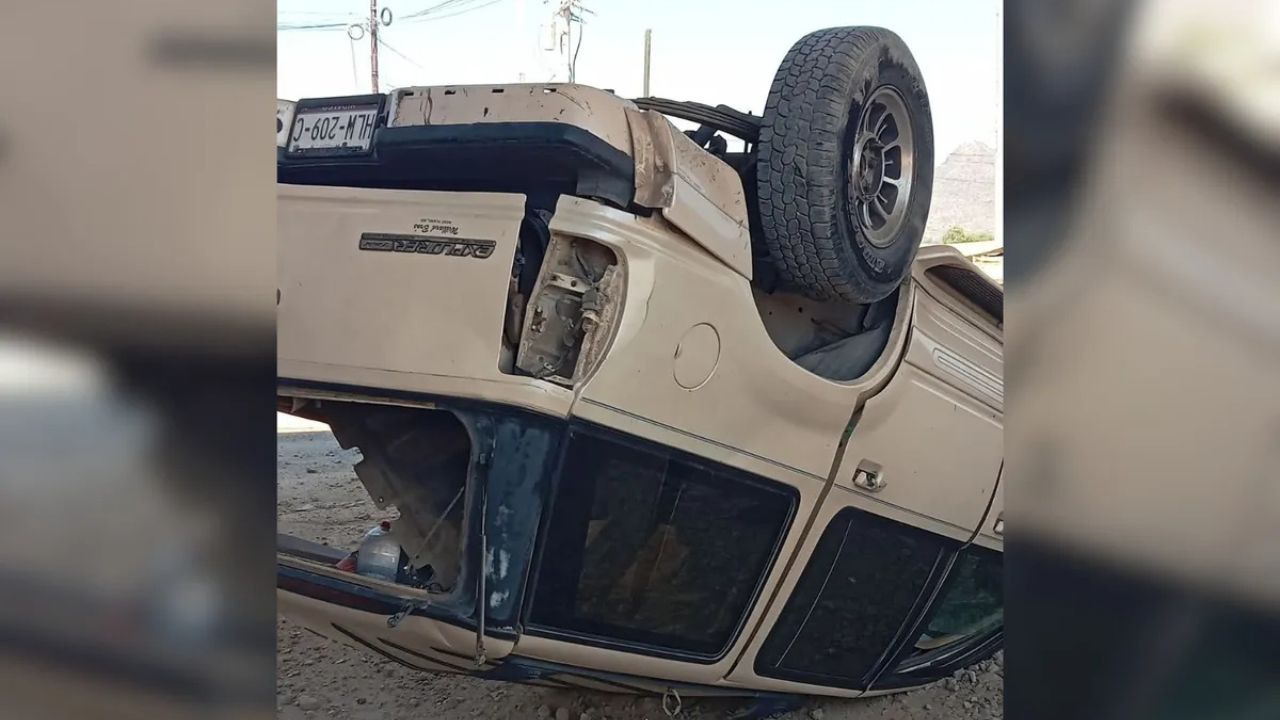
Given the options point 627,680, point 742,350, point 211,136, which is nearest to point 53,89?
point 211,136

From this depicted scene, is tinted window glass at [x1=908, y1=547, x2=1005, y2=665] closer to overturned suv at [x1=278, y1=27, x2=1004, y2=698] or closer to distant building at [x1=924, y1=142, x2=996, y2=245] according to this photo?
overturned suv at [x1=278, y1=27, x2=1004, y2=698]

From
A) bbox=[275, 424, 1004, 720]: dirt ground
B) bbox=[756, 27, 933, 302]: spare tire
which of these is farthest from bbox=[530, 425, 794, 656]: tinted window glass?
bbox=[275, 424, 1004, 720]: dirt ground

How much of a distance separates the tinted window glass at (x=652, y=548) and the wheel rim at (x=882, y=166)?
0.83 meters

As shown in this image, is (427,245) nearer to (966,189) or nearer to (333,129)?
(333,129)

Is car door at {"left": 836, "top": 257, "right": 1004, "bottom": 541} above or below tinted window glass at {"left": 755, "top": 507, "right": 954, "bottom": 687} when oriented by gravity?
above

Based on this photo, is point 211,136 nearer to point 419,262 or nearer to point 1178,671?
point 1178,671

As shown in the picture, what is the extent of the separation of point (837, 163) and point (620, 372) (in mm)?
848

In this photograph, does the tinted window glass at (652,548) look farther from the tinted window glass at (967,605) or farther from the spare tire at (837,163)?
the tinted window glass at (967,605)

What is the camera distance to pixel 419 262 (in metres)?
2.39

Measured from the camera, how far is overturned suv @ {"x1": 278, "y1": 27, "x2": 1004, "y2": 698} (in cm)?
234

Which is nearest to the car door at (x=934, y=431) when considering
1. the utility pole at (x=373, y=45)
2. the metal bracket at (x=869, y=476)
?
the metal bracket at (x=869, y=476)

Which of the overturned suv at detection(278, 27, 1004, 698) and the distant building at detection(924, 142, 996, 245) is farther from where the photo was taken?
the distant building at detection(924, 142, 996, 245)

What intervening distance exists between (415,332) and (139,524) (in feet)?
5.26

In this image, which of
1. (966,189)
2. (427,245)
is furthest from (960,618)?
(966,189)
